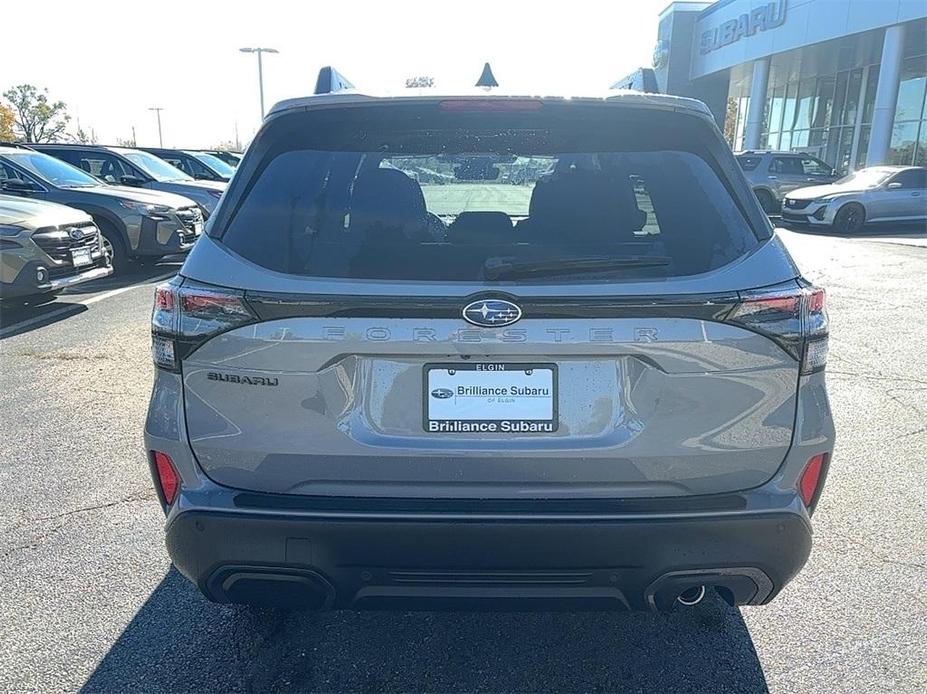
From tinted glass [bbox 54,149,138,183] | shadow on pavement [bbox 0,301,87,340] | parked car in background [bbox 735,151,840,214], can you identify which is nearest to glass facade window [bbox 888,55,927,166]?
parked car in background [bbox 735,151,840,214]

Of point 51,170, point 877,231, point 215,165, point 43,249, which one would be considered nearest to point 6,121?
point 215,165

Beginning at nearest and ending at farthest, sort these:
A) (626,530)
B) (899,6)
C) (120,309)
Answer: (626,530), (120,309), (899,6)

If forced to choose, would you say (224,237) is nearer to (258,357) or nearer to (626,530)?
(258,357)

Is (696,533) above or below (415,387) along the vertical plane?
below

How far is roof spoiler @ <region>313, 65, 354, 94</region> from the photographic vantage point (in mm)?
2453

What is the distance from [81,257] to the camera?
782 centimetres

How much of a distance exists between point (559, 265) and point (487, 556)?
80 centimetres

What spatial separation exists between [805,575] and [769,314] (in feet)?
5.14

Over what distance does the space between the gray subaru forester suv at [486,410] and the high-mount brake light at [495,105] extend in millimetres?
362

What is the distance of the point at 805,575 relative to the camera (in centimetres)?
298

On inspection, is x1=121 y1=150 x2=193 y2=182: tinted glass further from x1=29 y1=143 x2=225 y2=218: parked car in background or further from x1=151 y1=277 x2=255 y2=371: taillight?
x1=151 y1=277 x2=255 y2=371: taillight

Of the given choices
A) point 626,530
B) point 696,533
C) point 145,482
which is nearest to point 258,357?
point 626,530

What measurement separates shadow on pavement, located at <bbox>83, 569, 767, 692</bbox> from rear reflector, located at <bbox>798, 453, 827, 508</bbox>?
72cm

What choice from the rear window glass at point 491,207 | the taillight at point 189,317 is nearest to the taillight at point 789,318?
the rear window glass at point 491,207
